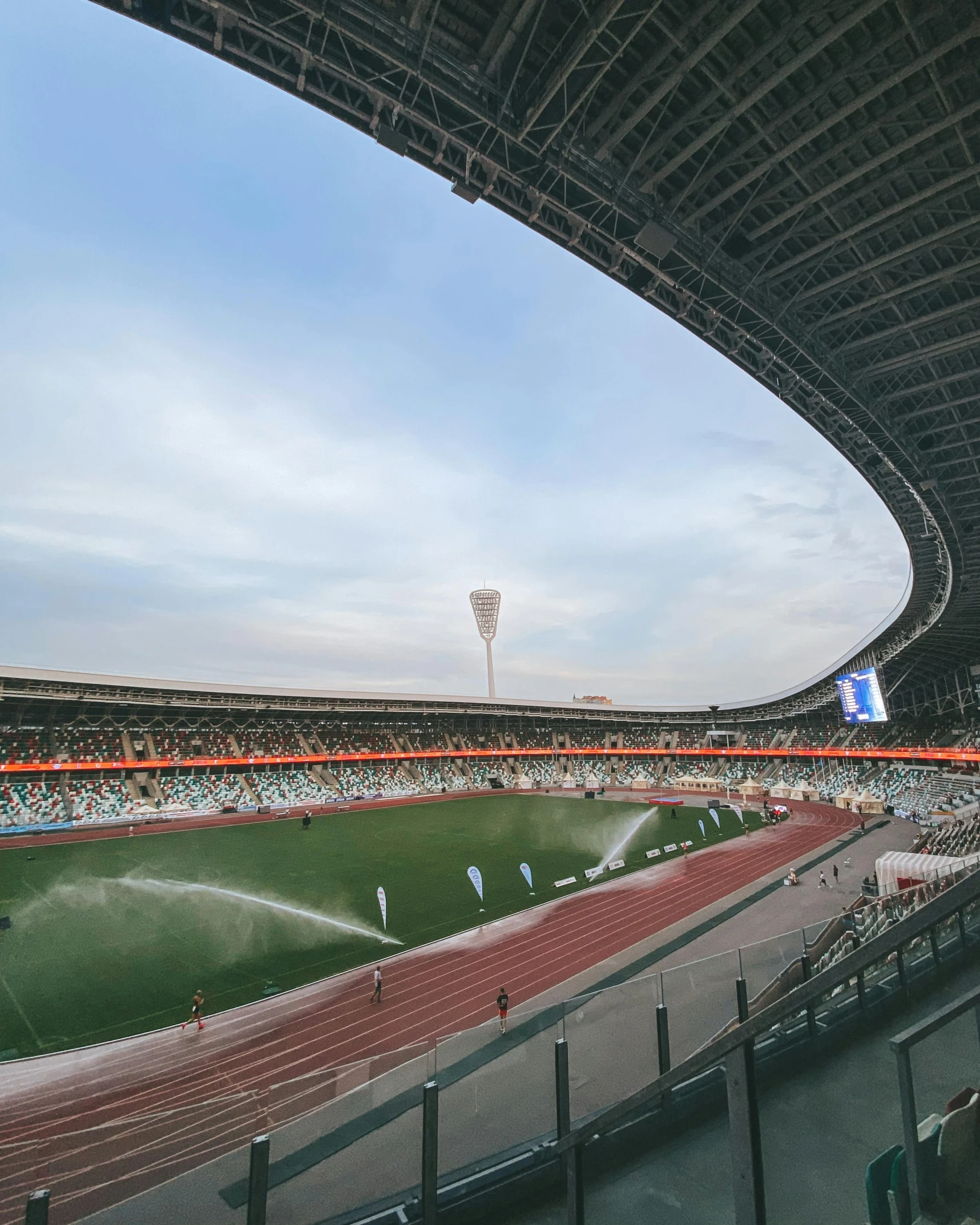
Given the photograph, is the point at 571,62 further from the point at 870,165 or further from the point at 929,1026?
the point at 929,1026

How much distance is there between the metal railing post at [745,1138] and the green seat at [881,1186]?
32.9 inches

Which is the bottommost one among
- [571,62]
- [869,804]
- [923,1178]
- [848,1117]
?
[869,804]

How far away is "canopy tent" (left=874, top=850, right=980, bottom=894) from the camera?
2042 cm

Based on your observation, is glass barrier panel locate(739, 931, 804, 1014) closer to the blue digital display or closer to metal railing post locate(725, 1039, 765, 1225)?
metal railing post locate(725, 1039, 765, 1225)

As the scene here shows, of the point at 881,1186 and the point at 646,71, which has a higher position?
the point at 646,71

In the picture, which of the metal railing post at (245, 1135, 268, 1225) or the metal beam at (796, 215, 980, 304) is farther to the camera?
the metal beam at (796, 215, 980, 304)

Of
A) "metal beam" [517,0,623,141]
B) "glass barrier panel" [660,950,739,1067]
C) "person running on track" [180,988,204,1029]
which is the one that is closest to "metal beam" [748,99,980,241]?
"metal beam" [517,0,623,141]

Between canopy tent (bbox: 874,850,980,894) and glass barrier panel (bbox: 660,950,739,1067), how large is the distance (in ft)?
52.2

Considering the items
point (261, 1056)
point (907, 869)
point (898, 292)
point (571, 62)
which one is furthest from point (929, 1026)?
point (907, 869)

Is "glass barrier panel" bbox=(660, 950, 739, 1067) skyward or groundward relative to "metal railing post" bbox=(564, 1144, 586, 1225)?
groundward

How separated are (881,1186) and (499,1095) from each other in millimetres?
3549

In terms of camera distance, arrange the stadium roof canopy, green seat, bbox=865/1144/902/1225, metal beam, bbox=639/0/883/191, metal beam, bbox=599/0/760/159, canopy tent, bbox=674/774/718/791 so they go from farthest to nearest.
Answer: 1. canopy tent, bbox=674/774/718/791
2. the stadium roof canopy
3. metal beam, bbox=639/0/883/191
4. metal beam, bbox=599/0/760/159
5. green seat, bbox=865/1144/902/1225

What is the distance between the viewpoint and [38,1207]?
168 inches

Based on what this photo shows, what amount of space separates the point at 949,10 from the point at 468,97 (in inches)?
336
